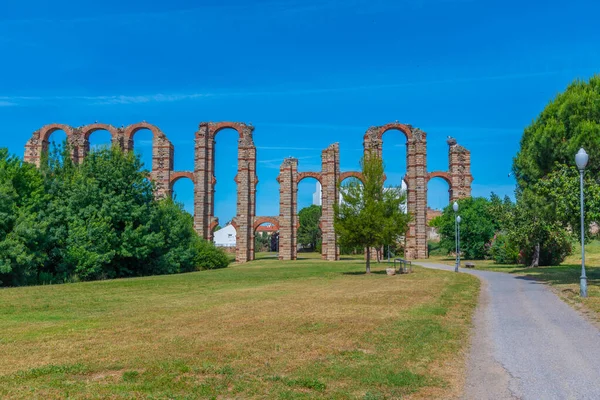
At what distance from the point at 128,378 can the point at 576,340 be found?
267 inches

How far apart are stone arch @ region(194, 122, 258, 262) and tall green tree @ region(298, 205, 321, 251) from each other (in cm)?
2791

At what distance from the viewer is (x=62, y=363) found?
667 centimetres

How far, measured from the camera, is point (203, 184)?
192ft

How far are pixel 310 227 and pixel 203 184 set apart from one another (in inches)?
1229

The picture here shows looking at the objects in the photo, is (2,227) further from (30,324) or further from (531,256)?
(531,256)

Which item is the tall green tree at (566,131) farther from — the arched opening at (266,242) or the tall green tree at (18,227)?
the arched opening at (266,242)

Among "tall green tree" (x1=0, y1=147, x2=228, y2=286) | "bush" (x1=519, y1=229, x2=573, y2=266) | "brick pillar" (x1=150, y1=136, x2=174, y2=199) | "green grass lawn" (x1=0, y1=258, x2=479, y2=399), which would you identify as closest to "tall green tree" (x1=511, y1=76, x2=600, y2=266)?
"green grass lawn" (x1=0, y1=258, x2=479, y2=399)

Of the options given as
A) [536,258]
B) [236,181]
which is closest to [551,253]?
[536,258]

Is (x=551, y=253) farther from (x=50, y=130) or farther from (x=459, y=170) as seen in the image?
(x=50, y=130)

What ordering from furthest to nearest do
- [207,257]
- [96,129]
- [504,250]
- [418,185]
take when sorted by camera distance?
[96,129]
[418,185]
[504,250]
[207,257]

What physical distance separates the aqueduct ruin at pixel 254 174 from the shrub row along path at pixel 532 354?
4519 centimetres

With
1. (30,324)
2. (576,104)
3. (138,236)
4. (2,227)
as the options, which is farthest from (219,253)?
(30,324)

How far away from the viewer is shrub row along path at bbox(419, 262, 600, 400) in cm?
563

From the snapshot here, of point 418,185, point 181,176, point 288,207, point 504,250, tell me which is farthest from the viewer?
point 181,176
